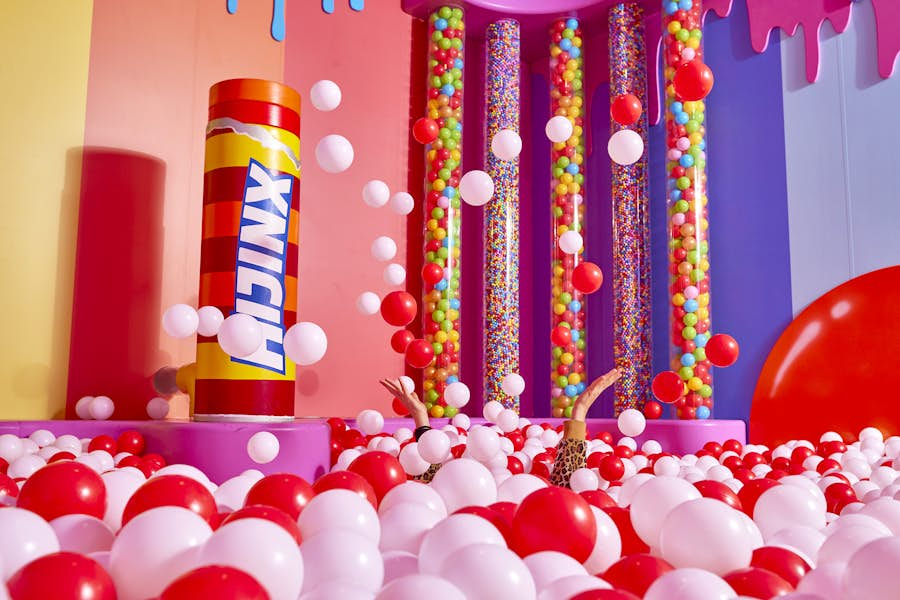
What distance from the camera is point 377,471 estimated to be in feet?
4.58

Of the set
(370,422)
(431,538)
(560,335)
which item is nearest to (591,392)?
(370,422)

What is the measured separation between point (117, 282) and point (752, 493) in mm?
2177

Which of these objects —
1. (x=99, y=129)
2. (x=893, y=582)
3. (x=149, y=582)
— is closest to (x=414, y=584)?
(x=149, y=582)

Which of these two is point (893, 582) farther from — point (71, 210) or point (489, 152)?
point (489, 152)

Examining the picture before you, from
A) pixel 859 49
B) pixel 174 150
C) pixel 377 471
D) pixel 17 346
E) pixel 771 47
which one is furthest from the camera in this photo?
pixel 771 47

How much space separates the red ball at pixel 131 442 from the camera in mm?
1965

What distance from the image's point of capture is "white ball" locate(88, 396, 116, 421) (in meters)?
2.45

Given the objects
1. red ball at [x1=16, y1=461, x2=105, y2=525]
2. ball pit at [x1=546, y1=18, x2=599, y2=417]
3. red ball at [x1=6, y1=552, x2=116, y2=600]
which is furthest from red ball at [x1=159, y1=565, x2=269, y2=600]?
ball pit at [x1=546, y1=18, x2=599, y2=417]

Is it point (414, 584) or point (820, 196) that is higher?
point (820, 196)

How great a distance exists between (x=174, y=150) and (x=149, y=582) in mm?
2402

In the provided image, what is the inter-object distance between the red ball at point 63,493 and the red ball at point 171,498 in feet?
0.22

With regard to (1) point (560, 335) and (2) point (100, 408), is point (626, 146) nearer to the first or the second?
(1) point (560, 335)

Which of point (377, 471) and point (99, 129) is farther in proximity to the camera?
point (99, 129)

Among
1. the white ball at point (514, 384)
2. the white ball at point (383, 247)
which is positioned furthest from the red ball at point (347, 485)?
the white ball at point (514, 384)
